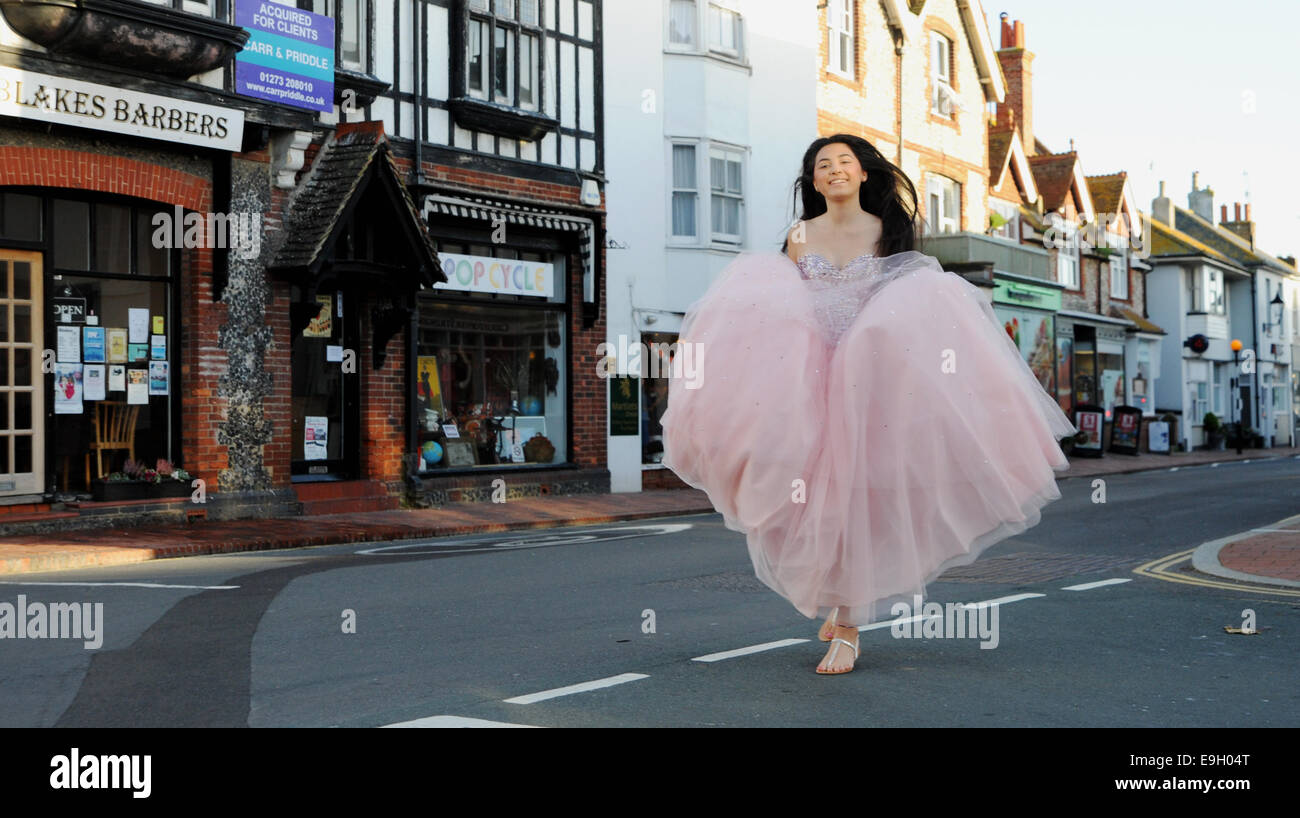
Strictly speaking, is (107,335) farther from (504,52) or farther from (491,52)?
(504,52)

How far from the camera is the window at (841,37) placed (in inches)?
1127

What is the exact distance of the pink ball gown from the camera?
5.67 metres

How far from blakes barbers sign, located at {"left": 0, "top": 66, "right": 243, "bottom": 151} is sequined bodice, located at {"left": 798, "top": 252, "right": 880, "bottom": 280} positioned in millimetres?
10317

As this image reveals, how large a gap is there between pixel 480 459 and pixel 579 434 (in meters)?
2.12

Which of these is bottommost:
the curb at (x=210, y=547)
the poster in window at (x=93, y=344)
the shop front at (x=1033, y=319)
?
the curb at (x=210, y=547)

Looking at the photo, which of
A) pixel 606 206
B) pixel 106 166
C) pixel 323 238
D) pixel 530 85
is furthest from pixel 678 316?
pixel 106 166

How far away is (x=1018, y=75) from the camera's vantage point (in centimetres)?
4191

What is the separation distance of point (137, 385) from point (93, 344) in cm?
72

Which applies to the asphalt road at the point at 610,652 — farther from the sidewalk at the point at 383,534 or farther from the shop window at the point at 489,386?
the shop window at the point at 489,386

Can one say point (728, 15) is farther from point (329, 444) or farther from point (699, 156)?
point (329, 444)

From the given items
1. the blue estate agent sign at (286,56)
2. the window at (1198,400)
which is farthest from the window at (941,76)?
the window at (1198,400)

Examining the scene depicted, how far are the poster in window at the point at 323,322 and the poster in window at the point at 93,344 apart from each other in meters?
2.97

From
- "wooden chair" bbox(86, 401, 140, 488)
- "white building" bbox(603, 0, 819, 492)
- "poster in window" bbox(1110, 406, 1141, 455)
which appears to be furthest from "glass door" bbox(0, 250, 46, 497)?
"poster in window" bbox(1110, 406, 1141, 455)

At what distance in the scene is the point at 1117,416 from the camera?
39906 millimetres
